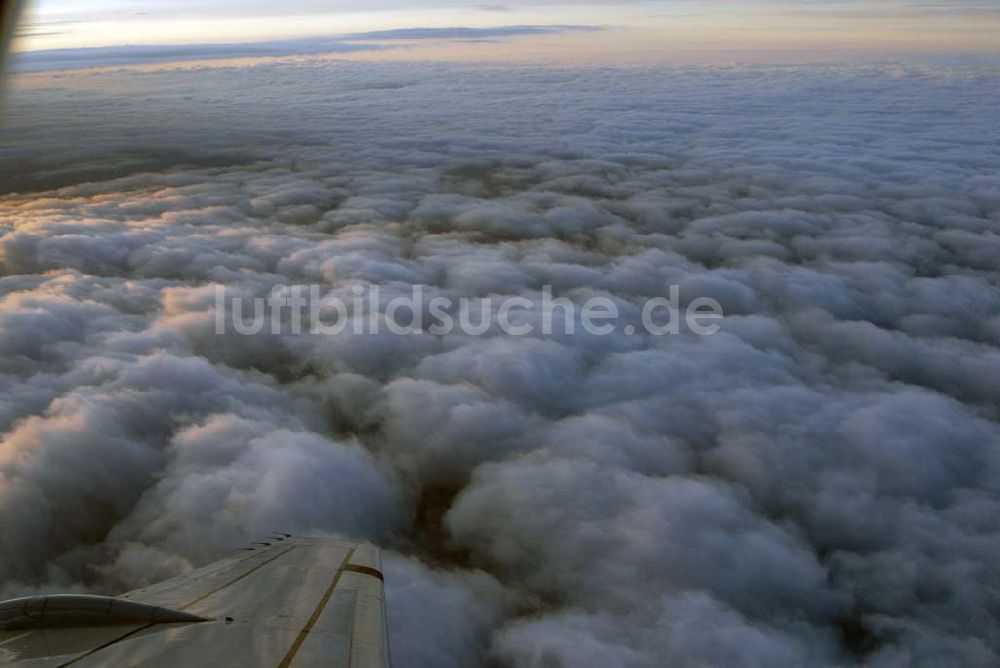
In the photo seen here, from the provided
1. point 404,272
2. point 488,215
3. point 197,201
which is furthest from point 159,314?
point 197,201

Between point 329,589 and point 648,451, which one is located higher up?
point 329,589

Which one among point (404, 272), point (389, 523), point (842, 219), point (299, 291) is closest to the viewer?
point (389, 523)

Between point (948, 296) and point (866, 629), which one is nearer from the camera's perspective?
point (866, 629)

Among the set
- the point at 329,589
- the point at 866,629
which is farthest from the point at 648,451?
the point at 329,589

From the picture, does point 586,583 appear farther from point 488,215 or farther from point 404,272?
point 488,215

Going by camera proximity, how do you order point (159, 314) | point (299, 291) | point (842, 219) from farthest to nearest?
point (842, 219) < point (299, 291) < point (159, 314)

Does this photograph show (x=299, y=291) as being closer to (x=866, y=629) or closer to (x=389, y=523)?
(x=389, y=523)

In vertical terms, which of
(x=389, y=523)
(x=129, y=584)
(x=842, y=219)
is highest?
(x=129, y=584)
